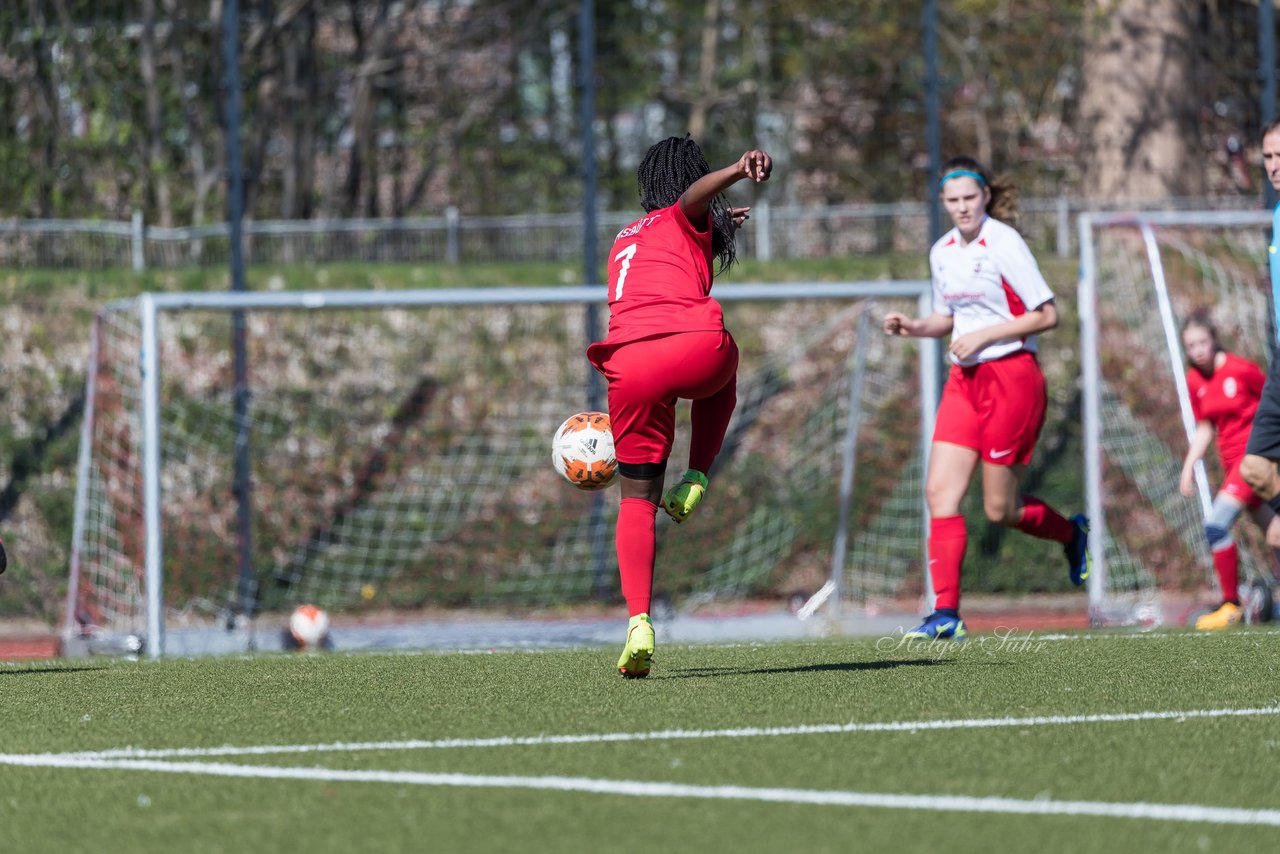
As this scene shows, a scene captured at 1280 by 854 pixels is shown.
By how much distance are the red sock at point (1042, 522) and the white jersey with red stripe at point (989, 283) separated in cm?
80

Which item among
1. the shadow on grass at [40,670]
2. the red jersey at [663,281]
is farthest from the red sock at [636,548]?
the shadow on grass at [40,670]

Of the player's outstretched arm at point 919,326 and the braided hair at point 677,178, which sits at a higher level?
the braided hair at point 677,178

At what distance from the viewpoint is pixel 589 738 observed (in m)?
4.67

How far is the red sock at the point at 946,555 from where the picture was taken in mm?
7977

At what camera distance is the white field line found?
366 centimetres

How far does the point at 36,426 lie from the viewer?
1561cm

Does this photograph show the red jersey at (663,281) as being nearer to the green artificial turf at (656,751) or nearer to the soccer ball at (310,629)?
the green artificial turf at (656,751)

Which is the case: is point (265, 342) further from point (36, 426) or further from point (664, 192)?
point (664, 192)

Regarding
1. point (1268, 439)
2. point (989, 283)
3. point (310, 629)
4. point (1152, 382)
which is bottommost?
point (310, 629)

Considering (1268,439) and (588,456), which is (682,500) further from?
(1268,439)

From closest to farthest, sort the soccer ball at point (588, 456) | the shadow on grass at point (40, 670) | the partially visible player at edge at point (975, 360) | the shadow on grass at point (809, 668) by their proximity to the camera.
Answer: the shadow on grass at point (809, 668)
the soccer ball at point (588, 456)
the shadow on grass at point (40, 670)
the partially visible player at edge at point (975, 360)

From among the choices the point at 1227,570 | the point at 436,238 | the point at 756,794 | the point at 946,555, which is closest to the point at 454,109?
the point at 436,238

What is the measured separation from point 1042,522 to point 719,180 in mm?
3316

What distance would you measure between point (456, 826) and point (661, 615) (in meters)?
8.61
